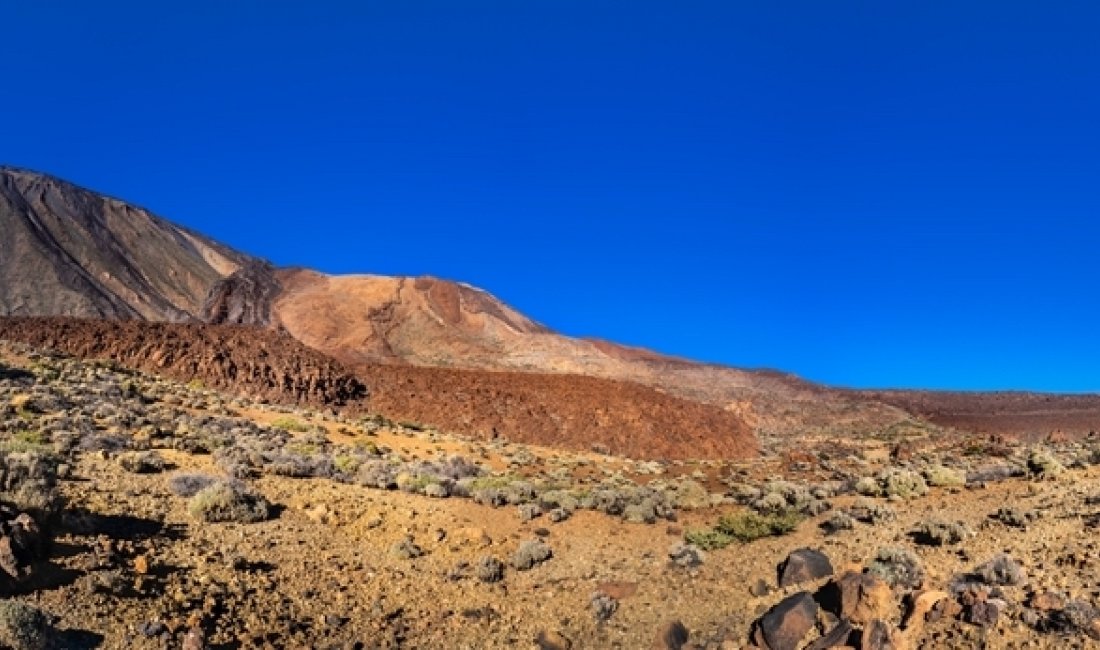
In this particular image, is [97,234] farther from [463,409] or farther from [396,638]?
[396,638]

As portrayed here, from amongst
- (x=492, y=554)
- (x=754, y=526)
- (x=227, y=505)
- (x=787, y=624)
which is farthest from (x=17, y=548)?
(x=754, y=526)

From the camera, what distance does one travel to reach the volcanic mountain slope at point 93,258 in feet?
231

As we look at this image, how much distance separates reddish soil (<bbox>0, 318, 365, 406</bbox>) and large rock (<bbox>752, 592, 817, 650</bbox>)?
29121 mm

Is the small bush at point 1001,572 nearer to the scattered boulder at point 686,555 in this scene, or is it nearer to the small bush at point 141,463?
the scattered boulder at point 686,555

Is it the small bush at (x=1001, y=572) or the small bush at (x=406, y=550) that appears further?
the small bush at (x=406, y=550)

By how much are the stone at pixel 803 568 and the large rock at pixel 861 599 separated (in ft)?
4.54

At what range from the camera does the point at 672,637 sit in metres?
9.07

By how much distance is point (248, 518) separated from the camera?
1203 centimetres

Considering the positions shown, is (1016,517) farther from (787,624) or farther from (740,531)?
(787,624)

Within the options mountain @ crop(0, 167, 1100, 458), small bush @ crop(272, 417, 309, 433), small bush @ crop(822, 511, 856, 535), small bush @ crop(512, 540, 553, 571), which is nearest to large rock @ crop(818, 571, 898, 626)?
small bush @ crop(822, 511, 856, 535)

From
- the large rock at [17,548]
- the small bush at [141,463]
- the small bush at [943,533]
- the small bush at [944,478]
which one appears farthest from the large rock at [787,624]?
the small bush at [141,463]

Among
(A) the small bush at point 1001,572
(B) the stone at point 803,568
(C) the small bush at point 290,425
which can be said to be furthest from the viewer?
(C) the small bush at point 290,425

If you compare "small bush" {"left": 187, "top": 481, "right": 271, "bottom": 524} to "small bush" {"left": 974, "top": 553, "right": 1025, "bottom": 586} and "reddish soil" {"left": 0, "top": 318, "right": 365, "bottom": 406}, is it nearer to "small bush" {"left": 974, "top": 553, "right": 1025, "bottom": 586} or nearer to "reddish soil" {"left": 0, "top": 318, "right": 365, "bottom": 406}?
"small bush" {"left": 974, "top": 553, "right": 1025, "bottom": 586}

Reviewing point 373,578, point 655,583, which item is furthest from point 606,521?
point 373,578
